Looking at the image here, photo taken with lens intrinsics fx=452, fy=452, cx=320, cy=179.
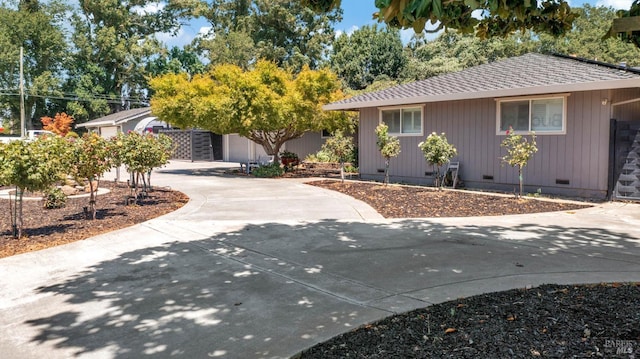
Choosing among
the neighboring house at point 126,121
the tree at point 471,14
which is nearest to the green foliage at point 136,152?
the tree at point 471,14

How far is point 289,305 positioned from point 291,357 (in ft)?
3.40

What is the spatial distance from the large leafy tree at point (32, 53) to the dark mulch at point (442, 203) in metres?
38.8

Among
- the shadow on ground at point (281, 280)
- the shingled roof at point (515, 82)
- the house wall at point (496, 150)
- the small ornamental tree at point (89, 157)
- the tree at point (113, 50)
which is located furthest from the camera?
the tree at point (113, 50)

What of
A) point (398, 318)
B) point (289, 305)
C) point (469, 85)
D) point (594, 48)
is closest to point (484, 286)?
point (398, 318)

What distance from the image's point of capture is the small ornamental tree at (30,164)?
6.57 m

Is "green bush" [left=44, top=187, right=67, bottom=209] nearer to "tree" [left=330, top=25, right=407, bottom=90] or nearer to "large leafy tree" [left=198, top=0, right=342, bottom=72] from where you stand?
"tree" [left=330, top=25, right=407, bottom=90]

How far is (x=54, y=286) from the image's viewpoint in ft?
15.8

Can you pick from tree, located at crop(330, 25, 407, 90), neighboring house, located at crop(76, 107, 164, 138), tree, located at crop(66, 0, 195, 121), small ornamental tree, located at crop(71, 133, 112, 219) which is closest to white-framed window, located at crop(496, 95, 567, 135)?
small ornamental tree, located at crop(71, 133, 112, 219)

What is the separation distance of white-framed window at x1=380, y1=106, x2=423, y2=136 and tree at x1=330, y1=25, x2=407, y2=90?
22206 mm

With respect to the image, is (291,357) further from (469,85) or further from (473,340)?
(469,85)

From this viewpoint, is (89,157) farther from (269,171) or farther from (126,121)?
(126,121)

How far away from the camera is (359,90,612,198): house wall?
10812 mm

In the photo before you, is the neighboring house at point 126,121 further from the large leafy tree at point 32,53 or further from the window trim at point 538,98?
the window trim at point 538,98

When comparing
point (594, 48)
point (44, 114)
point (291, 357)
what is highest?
point (594, 48)
